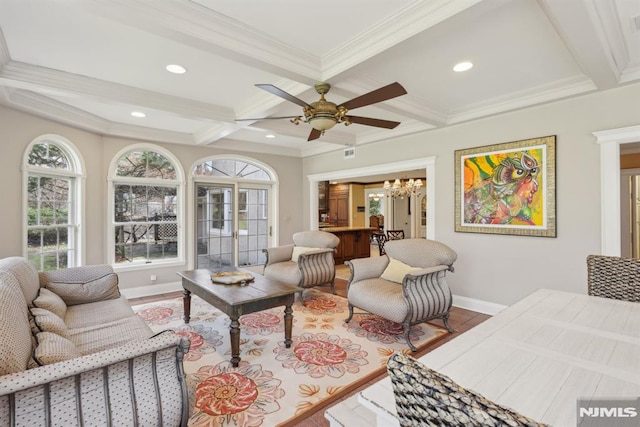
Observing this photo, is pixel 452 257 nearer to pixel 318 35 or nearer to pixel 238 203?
pixel 318 35

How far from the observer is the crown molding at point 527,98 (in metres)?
3.09

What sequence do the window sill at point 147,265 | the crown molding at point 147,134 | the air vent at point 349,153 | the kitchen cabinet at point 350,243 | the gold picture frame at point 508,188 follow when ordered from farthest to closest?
1. the kitchen cabinet at point 350,243
2. the air vent at point 349,153
3. the window sill at point 147,265
4. the crown molding at point 147,134
5. the gold picture frame at point 508,188

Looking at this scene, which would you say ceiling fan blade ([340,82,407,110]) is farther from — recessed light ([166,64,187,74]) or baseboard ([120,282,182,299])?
baseboard ([120,282,182,299])

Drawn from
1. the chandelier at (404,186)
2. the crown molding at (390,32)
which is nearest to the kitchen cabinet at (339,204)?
the chandelier at (404,186)

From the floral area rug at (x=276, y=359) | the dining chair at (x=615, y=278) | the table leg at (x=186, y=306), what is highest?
the dining chair at (x=615, y=278)

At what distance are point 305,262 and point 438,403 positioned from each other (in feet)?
13.2

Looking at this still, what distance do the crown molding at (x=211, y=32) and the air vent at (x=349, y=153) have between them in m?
3.04

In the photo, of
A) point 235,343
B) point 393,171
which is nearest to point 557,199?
point 393,171

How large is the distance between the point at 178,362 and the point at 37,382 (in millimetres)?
520

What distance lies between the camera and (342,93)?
3.09 metres

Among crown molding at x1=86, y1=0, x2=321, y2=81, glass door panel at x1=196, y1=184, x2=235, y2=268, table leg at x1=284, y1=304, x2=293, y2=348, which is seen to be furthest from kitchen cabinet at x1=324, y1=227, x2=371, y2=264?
crown molding at x1=86, y1=0, x2=321, y2=81

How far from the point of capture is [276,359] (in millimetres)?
2785

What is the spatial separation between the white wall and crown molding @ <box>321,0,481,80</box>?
237cm

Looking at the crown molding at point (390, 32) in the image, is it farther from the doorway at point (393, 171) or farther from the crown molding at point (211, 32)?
the doorway at point (393, 171)
